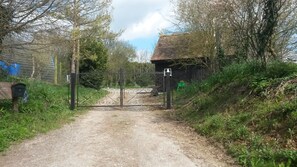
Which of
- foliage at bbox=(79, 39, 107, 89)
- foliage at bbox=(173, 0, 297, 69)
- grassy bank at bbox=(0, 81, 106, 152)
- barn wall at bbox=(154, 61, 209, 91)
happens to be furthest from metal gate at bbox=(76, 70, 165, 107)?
foliage at bbox=(173, 0, 297, 69)

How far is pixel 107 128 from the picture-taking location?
10.9 meters

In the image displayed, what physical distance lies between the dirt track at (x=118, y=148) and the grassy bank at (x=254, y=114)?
53cm

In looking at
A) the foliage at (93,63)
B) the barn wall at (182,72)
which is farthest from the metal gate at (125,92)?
the barn wall at (182,72)

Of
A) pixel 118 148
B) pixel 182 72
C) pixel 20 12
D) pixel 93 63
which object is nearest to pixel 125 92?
pixel 93 63

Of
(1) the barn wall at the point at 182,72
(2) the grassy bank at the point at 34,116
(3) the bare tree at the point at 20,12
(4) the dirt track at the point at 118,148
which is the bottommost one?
(4) the dirt track at the point at 118,148

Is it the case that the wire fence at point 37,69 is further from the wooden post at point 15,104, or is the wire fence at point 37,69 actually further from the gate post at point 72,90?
the wooden post at point 15,104

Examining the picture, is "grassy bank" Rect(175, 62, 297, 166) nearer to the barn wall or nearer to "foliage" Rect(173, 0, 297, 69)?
"foliage" Rect(173, 0, 297, 69)

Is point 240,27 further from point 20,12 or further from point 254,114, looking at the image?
point 20,12

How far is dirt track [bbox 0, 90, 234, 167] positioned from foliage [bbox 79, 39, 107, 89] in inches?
614

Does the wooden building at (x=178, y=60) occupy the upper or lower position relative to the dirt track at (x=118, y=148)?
upper

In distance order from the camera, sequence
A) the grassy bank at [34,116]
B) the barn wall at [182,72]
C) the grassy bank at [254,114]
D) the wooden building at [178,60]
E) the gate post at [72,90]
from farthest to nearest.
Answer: the barn wall at [182,72] → the wooden building at [178,60] → the gate post at [72,90] → the grassy bank at [34,116] → the grassy bank at [254,114]

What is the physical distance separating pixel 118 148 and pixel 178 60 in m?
17.5

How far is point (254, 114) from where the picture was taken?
29.7 feet

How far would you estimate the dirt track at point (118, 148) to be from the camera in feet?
23.1
